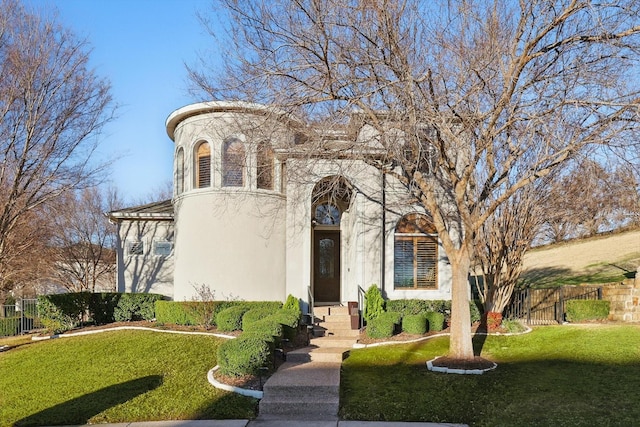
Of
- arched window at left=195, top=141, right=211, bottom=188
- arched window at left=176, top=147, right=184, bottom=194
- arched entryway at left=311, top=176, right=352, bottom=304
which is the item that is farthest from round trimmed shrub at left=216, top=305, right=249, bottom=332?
arched window at left=176, top=147, right=184, bottom=194

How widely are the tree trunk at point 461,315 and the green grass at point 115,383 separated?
13.4 ft

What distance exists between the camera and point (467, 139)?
966 cm

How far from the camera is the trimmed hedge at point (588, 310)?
1464cm

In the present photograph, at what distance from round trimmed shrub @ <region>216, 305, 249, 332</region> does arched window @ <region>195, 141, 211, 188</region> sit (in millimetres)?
4254

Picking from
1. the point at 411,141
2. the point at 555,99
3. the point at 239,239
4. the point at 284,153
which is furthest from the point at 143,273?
the point at 555,99

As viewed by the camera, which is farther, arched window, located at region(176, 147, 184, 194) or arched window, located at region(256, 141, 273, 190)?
arched window, located at region(176, 147, 184, 194)

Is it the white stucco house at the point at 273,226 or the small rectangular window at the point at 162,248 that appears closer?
the white stucco house at the point at 273,226

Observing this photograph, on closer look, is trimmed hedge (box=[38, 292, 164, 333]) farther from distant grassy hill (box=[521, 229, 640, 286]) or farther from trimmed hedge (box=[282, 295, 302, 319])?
distant grassy hill (box=[521, 229, 640, 286])

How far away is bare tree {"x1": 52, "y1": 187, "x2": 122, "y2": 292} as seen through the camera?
26016 mm

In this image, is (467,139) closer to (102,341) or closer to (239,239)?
(239,239)

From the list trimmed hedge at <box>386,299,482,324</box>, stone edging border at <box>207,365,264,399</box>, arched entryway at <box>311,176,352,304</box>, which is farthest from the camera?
arched entryway at <box>311,176,352,304</box>

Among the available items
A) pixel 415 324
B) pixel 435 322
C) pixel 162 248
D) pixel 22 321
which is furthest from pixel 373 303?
pixel 22 321

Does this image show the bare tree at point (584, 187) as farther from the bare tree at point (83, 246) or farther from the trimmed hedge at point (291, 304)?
the bare tree at point (83, 246)

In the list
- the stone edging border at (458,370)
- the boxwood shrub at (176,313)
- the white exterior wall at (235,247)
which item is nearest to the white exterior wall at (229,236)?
the white exterior wall at (235,247)
